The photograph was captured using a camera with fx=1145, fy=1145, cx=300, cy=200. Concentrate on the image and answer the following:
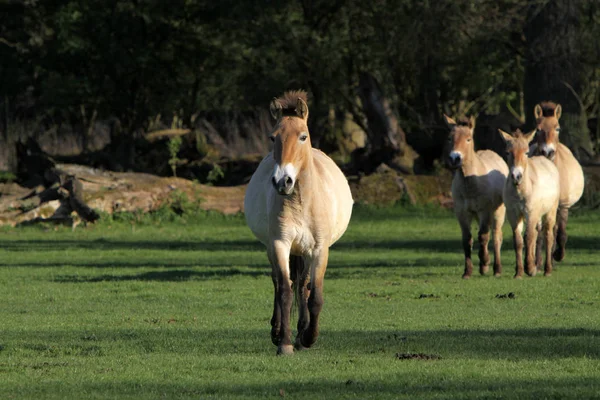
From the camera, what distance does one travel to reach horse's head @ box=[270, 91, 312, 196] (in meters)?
8.42

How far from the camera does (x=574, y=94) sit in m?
27.6

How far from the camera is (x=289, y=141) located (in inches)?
343

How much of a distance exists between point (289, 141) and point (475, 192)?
28.7 feet

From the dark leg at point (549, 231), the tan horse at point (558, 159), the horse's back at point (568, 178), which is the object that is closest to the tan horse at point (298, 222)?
the dark leg at point (549, 231)

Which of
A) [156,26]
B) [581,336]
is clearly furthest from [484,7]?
[581,336]

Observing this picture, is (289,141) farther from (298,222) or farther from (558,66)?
(558,66)

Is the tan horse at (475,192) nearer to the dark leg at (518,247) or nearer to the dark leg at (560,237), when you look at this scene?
the dark leg at (518,247)

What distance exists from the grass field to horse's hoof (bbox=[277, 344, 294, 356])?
0.46 ft

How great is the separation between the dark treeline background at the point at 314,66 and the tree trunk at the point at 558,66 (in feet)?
0.13

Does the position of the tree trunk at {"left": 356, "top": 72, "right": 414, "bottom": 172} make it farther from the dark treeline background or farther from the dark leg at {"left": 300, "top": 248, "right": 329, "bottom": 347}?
the dark leg at {"left": 300, "top": 248, "right": 329, "bottom": 347}

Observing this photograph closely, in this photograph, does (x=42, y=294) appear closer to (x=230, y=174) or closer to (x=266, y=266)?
(x=266, y=266)

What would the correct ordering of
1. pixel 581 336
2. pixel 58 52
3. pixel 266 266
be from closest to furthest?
pixel 581 336
pixel 266 266
pixel 58 52

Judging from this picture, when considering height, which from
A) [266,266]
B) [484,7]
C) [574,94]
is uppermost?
[484,7]

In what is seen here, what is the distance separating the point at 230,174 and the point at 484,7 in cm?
1102
